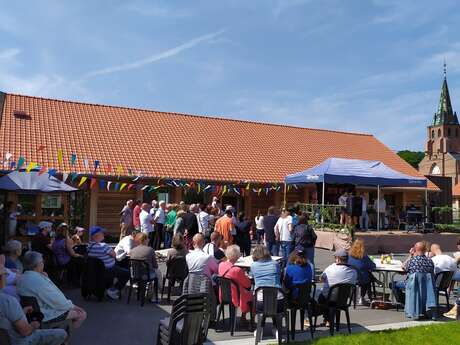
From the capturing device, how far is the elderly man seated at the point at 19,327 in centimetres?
409

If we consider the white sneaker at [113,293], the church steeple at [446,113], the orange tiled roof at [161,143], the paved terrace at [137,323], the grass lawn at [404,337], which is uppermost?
the church steeple at [446,113]

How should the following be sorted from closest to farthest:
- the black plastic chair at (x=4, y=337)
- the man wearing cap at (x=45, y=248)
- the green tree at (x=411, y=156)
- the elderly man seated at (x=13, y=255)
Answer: the black plastic chair at (x=4, y=337) → the elderly man seated at (x=13, y=255) → the man wearing cap at (x=45, y=248) → the green tree at (x=411, y=156)

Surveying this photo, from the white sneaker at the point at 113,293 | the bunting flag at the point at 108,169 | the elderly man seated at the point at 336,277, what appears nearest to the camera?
the elderly man seated at the point at 336,277

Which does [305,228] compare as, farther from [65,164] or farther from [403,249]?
[65,164]

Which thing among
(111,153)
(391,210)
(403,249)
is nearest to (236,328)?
(403,249)

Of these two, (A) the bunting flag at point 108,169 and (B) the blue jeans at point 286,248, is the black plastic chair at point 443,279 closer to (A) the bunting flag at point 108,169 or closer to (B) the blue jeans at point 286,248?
(B) the blue jeans at point 286,248

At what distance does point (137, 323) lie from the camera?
6750mm

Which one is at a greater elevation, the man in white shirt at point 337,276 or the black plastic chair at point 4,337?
the man in white shirt at point 337,276

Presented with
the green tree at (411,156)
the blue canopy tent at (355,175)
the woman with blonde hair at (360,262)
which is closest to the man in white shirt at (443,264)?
the woman with blonde hair at (360,262)

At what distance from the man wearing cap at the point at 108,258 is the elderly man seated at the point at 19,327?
11.7 feet

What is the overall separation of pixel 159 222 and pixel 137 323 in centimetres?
750

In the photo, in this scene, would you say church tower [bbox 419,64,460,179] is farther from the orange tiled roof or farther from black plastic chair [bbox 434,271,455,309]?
black plastic chair [bbox 434,271,455,309]

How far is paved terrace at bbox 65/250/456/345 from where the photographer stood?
604 cm

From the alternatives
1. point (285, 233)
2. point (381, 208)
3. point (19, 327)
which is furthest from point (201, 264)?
point (381, 208)
